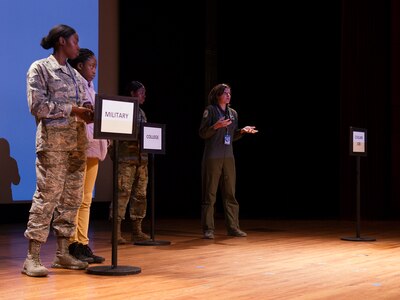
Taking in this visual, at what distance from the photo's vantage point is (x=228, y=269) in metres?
3.60

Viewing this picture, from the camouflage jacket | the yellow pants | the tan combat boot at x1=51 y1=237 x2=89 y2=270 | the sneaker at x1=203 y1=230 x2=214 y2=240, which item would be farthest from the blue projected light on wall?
the camouflage jacket

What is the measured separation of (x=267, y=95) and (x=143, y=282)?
18.2ft

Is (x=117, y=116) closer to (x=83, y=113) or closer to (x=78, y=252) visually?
(x=83, y=113)

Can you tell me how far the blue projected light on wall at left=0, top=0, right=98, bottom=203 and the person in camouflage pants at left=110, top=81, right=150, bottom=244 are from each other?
1.78 metres

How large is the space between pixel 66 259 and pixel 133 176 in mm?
1486

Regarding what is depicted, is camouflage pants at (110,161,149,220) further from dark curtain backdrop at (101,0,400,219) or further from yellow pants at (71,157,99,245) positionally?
dark curtain backdrop at (101,0,400,219)

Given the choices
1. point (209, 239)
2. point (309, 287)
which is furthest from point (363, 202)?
point (309, 287)

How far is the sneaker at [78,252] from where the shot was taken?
3.75 metres

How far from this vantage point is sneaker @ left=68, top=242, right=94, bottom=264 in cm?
375

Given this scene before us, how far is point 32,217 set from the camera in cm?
328

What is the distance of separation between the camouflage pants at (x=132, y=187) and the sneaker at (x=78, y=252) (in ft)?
3.64

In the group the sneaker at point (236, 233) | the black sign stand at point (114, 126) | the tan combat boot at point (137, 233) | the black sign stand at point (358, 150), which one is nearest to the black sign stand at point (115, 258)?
the black sign stand at point (114, 126)

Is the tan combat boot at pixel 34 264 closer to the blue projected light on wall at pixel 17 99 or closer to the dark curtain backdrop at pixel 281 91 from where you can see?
the blue projected light on wall at pixel 17 99

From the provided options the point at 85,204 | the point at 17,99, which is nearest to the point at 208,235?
the point at 85,204
